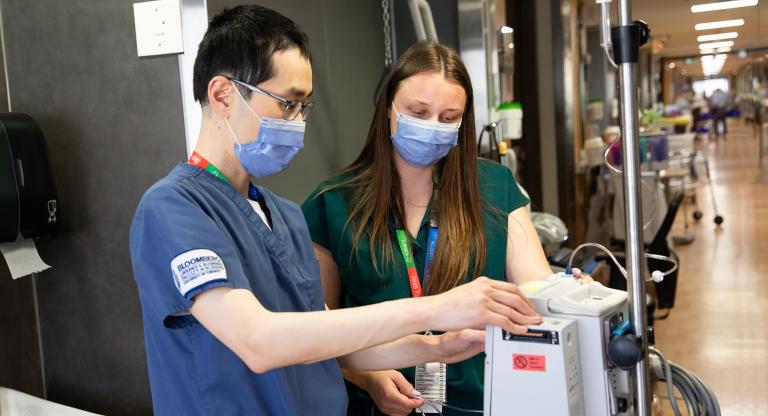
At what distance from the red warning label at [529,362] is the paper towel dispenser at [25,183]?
124 centimetres

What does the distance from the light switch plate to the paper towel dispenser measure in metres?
0.34

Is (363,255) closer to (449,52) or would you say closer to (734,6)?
(449,52)

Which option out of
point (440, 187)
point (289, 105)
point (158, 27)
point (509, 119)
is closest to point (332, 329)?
point (289, 105)

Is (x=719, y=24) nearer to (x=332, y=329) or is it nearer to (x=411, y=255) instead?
(x=411, y=255)

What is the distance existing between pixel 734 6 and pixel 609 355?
17.2ft

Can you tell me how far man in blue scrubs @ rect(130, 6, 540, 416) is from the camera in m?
1.14

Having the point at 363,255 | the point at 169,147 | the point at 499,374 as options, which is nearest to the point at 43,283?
the point at 169,147

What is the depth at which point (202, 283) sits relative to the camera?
1120 millimetres

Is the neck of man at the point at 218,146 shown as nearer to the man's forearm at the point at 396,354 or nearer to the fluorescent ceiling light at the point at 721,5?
the man's forearm at the point at 396,354

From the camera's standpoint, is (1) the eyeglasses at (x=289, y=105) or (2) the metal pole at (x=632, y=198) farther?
(1) the eyeglasses at (x=289, y=105)

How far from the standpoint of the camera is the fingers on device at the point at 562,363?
3.74ft

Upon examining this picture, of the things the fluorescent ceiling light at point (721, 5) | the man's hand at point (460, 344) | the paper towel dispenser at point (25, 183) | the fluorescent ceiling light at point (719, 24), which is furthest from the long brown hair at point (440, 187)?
the fluorescent ceiling light at point (719, 24)

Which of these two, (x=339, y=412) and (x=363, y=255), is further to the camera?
(x=363, y=255)

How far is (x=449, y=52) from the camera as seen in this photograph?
1847mm
